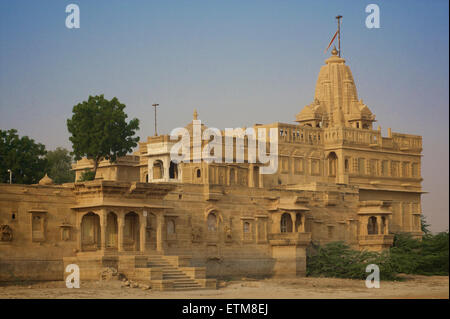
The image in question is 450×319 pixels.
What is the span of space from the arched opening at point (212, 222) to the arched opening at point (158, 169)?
539 inches

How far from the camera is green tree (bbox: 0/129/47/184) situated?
203 ft

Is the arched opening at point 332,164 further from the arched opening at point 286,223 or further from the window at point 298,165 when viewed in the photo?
the arched opening at point 286,223

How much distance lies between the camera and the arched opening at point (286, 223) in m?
57.7

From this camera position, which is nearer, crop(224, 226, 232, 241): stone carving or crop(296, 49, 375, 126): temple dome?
crop(224, 226, 232, 241): stone carving

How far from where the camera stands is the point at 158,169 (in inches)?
2677

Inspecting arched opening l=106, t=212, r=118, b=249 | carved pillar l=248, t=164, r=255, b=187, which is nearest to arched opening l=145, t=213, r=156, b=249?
arched opening l=106, t=212, r=118, b=249

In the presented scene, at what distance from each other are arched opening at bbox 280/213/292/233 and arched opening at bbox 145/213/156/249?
32.6ft

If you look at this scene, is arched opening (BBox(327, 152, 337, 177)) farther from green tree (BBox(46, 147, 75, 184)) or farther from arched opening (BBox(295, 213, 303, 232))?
green tree (BBox(46, 147, 75, 184))

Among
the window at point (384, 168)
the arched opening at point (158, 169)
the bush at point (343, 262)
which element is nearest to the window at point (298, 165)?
the window at point (384, 168)

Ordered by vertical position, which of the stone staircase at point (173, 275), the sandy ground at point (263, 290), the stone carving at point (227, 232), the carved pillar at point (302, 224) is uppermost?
the carved pillar at point (302, 224)

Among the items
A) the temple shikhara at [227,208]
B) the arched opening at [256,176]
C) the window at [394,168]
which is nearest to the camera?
the temple shikhara at [227,208]

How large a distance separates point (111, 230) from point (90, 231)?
3.56 ft

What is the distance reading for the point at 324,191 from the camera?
2395 inches
